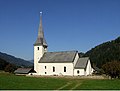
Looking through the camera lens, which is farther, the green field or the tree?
the tree

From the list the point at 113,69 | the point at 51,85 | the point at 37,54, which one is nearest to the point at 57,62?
the point at 37,54

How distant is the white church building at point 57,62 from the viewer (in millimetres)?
66938

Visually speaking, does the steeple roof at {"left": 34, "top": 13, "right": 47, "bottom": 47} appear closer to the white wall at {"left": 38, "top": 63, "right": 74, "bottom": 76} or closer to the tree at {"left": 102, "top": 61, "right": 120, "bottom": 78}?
the white wall at {"left": 38, "top": 63, "right": 74, "bottom": 76}

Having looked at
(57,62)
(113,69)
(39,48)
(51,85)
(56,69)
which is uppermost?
(39,48)

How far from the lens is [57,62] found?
70.0 meters

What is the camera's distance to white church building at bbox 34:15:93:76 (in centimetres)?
6694

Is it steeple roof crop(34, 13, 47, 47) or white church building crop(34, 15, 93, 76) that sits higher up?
steeple roof crop(34, 13, 47, 47)

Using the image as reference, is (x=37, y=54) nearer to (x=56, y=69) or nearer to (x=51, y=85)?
(x=56, y=69)

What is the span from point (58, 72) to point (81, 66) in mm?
7880

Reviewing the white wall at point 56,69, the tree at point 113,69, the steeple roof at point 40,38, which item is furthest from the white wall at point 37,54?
the tree at point 113,69

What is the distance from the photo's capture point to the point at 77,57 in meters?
69.7

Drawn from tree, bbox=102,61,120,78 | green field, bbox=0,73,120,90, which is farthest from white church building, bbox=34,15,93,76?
green field, bbox=0,73,120,90

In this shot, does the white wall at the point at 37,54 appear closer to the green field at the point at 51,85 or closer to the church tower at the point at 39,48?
the church tower at the point at 39,48

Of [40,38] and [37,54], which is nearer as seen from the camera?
[37,54]
